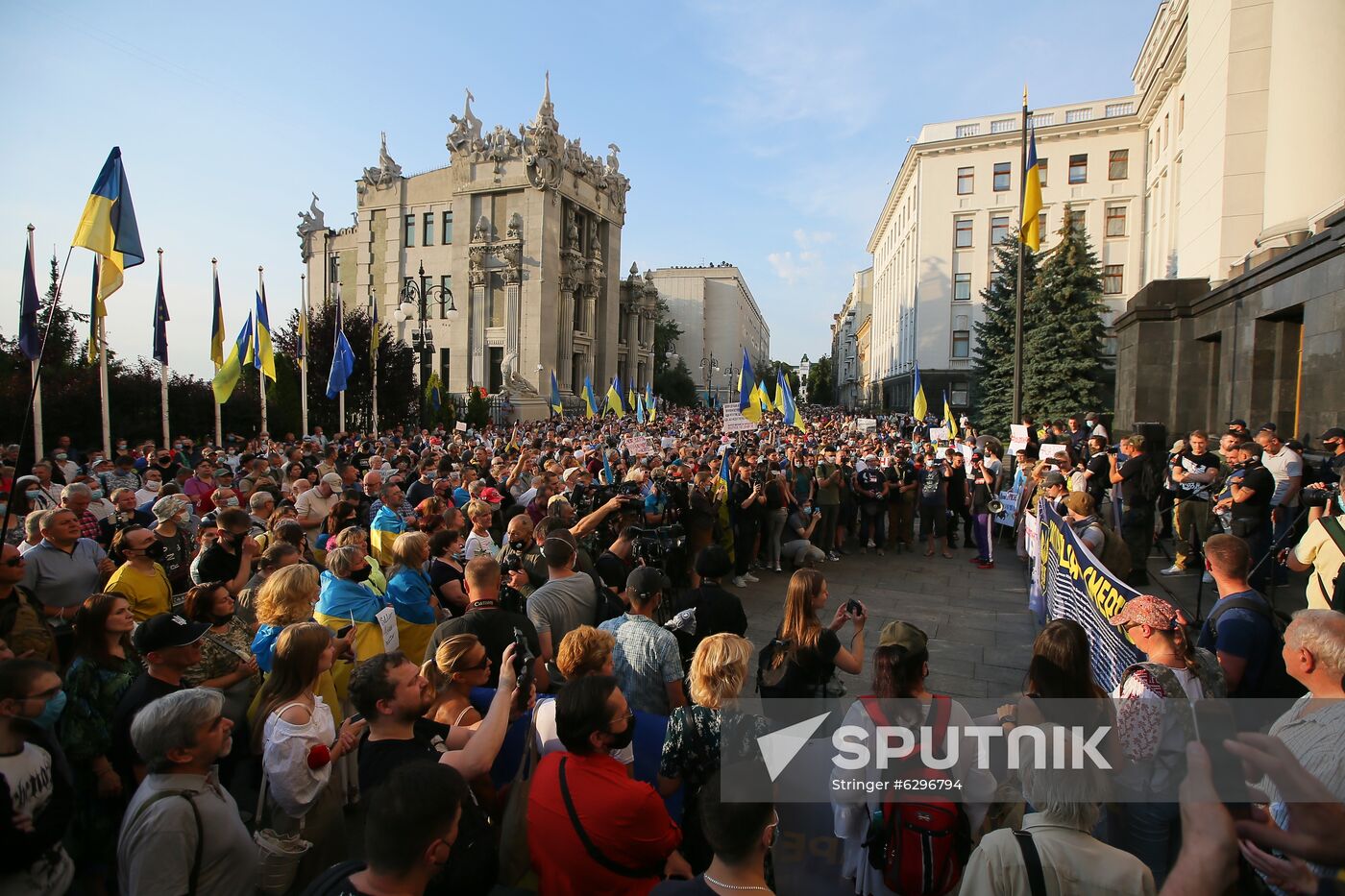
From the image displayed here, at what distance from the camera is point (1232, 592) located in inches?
149

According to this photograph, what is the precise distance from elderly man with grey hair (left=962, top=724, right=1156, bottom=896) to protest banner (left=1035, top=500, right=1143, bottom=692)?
81.3 inches

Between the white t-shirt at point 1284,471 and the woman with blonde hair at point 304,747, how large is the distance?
29.5 feet

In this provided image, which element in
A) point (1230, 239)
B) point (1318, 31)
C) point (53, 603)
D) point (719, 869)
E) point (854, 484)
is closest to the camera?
point (719, 869)

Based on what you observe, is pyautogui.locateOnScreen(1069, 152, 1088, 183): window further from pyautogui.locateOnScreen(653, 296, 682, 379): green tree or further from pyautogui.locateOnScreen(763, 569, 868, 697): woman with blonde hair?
pyautogui.locateOnScreen(653, 296, 682, 379): green tree

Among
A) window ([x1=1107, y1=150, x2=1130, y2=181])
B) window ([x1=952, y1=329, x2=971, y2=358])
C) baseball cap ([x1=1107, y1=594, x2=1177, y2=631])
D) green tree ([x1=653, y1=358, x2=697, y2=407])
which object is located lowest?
baseball cap ([x1=1107, y1=594, x2=1177, y2=631])

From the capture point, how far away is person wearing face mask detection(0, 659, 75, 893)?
91.5 inches

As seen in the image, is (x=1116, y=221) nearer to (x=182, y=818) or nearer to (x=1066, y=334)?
(x=1066, y=334)

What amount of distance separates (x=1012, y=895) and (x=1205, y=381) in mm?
17614

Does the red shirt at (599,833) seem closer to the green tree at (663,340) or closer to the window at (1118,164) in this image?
the window at (1118,164)

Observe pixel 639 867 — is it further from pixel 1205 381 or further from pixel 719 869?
pixel 1205 381

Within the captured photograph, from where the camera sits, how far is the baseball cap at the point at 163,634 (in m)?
3.12

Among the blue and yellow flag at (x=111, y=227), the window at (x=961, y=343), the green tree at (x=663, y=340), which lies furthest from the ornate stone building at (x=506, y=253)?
the blue and yellow flag at (x=111, y=227)

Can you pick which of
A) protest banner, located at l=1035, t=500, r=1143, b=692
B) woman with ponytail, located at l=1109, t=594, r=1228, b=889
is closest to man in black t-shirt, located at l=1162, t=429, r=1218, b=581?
protest banner, located at l=1035, t=500, r=1143, b=692

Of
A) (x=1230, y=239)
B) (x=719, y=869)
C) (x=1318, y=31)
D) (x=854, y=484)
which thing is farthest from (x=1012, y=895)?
(x=1230, y=239)
